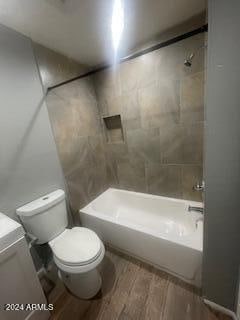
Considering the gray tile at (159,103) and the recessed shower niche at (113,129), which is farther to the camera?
the recessed shower niche at (113,129)

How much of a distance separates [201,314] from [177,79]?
6.51 feet

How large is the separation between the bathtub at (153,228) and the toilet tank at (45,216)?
0.42 metres

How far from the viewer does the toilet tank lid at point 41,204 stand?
1.31 meters

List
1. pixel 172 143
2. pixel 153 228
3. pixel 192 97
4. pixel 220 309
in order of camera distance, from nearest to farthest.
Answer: pixel 220 309, pixel 192 97, pixel 172 143, pixel 153 228

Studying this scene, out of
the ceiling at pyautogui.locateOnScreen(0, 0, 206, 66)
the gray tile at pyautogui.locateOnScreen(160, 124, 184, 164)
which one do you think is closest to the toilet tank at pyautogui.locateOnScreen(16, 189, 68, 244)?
the gray tile at pyautogui.locateOnScreen(160, 124, 184, 164)

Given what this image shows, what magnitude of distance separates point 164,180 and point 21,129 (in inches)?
64.9

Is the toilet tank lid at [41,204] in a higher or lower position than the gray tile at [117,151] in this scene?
lower

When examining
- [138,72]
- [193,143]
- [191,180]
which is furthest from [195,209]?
[138,72]

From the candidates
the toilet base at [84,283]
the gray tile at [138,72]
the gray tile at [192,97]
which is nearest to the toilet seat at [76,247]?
the toilet base at [84,283]

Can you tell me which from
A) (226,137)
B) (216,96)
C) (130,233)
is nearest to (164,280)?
(130,233)

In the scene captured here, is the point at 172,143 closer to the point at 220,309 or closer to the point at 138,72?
the point at 138,72

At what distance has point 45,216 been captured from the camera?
139 centimetres

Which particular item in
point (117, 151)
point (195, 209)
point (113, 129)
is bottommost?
point (195, 209)

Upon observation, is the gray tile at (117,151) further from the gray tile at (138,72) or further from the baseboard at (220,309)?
the baseboard at (220,309)
